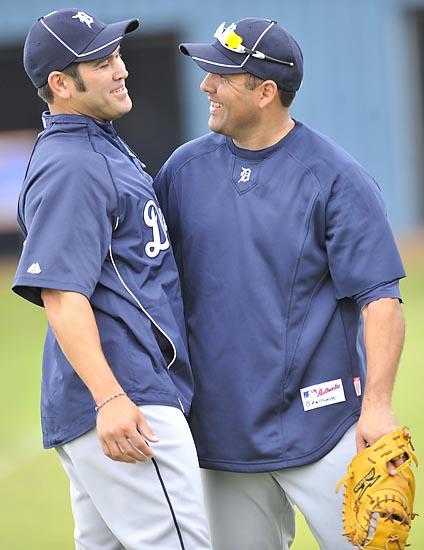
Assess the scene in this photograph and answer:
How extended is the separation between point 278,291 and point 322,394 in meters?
0.39

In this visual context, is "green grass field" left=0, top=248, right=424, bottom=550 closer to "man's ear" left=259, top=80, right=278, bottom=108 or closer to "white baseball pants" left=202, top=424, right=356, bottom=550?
"white baseball pants" left=202, top=424, right=356, bottom=550

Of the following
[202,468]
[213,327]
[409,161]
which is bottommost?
[409,161]

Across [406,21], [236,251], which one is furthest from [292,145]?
[406,21]

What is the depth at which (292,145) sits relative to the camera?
4.03 m

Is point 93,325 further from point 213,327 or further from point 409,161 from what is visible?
point 409,161

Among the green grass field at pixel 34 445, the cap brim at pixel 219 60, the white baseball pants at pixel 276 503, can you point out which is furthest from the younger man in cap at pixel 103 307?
the green grass field at pixel 34 445

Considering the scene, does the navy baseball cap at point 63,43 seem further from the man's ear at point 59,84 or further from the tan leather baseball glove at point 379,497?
the tan leather baseball glove at point 379,497

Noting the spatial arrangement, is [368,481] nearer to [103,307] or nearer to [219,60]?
[103,307]

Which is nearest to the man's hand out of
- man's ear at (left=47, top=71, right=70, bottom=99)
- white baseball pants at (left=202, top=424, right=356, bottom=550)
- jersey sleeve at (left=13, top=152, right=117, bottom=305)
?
jersey sleeve at (left=13, top=152, right=117, bottom=305)

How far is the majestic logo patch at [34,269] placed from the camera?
3.50 metres

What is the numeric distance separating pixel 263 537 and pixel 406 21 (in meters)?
13.8

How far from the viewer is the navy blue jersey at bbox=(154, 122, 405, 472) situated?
388 cm

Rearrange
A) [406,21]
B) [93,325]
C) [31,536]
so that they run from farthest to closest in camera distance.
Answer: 1. [406,21]
2. [31,536]
3. [93,325]

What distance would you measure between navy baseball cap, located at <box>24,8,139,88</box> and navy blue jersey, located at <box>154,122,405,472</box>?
0.64 metres
